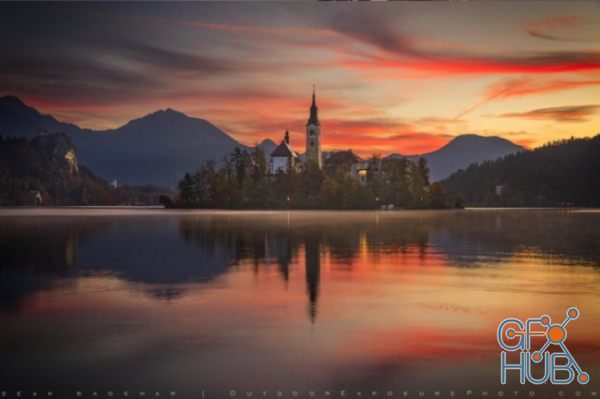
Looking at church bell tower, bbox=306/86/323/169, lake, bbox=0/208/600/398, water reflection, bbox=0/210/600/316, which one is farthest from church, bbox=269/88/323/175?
lake, bbox=0/208/600/398

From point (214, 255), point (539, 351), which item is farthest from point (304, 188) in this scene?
point (539, 351)

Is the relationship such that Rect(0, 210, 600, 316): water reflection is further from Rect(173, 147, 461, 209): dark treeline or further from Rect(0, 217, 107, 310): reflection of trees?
Rect(173, 147, 461, 209): dark treeline

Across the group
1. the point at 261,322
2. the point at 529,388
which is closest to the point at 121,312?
the point at 261,322

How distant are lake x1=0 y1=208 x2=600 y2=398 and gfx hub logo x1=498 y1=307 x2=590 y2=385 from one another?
0.30 meters

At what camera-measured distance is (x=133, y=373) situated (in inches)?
469

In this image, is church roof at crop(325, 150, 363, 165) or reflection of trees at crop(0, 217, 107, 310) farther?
church roof at crop(325, 150, 363, 165)

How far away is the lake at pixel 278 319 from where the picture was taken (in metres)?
11.8

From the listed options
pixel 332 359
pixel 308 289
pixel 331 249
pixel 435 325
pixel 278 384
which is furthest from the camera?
pixel 331 249

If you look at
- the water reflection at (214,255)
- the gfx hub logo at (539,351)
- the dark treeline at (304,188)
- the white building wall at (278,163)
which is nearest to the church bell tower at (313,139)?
the white building wall at (278,163)

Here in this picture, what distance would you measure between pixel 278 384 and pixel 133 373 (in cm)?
287

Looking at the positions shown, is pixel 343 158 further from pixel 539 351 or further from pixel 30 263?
pixel 539 351

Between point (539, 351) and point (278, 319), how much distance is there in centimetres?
663

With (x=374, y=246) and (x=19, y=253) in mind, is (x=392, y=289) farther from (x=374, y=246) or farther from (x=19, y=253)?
(x=19, y=253)

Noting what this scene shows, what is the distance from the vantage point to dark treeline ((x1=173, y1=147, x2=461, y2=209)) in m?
163
